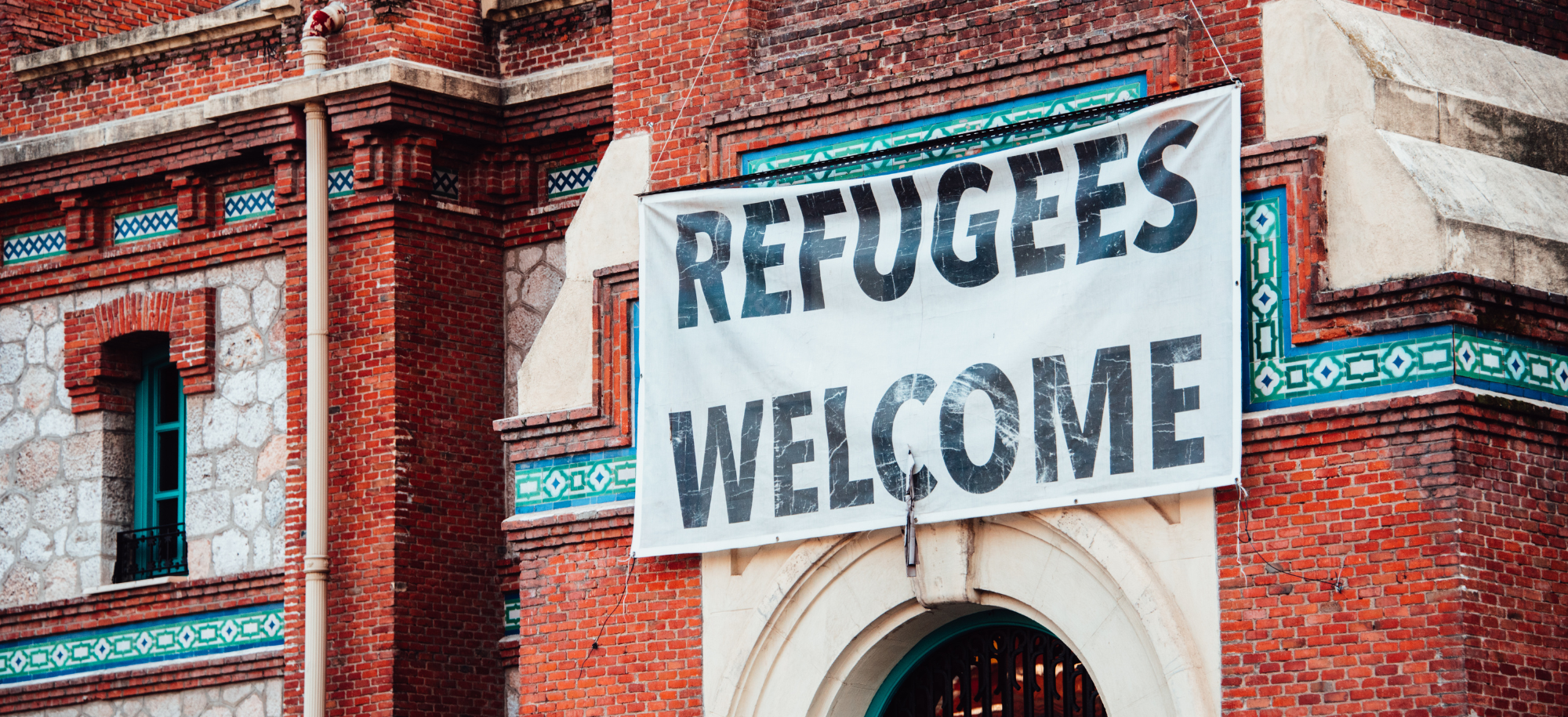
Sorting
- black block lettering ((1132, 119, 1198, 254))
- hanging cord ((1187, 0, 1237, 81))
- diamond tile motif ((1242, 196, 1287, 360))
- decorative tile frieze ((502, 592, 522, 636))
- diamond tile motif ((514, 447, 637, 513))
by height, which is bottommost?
decorative tile frieze ((502, 592, 522, 636))

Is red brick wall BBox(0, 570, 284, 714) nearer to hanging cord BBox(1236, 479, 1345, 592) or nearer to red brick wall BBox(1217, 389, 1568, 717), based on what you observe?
hanging cord BBox(1236, 479, 1345, 592)

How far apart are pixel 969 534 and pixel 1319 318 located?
92.0 inches

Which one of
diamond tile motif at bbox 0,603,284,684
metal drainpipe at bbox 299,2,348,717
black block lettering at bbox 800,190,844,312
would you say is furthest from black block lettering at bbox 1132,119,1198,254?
diamond tile motif at bbox 0,603,284,684

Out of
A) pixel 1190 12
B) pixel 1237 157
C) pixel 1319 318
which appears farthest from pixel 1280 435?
pixel 1190 12

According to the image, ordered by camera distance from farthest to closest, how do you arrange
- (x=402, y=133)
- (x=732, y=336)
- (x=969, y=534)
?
(x=402, y=133) < (x=732, y=336) < (x=969, y=534)

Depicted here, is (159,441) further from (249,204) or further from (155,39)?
(155,39)

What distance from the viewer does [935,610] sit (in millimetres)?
13609

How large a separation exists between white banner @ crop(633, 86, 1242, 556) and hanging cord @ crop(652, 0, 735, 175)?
1.57 feet

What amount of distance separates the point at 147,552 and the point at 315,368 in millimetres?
2439

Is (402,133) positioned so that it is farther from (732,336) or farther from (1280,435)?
(1280,435)

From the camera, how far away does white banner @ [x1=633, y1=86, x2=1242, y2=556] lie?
12.5 m

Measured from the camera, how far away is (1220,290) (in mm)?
12359

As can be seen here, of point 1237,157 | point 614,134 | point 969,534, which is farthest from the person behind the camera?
point 614,134

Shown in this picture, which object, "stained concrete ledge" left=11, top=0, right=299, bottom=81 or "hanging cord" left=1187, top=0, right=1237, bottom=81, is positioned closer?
"hanging cord" left=1187, top=0, right=1237, bottom=81
